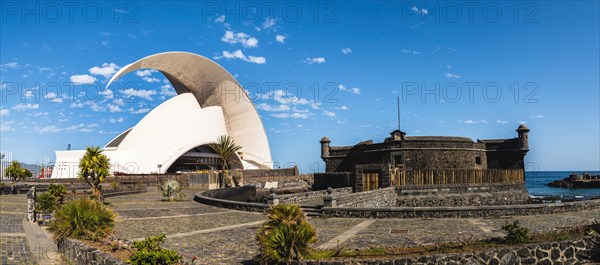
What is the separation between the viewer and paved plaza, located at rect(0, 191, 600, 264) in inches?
443

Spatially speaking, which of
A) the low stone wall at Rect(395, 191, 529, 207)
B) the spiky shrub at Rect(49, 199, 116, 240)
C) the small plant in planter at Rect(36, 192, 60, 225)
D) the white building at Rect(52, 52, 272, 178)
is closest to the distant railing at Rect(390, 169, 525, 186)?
the low stone wall at Rect(395, 191, 529, 207)

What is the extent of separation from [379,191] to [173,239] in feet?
55.8

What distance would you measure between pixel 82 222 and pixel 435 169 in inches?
1163

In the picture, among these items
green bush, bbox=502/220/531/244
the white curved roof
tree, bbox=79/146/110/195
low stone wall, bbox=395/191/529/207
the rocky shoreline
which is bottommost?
the rocky shoreline

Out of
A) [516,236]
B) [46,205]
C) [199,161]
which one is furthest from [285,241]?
[199,161]

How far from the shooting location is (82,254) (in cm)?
964

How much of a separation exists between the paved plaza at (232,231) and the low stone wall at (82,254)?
0.33 meters

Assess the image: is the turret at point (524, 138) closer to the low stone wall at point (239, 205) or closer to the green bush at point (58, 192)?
the low stone wall at point (239, 205)

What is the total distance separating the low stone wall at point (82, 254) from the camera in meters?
8.64

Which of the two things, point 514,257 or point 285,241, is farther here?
point 514,257

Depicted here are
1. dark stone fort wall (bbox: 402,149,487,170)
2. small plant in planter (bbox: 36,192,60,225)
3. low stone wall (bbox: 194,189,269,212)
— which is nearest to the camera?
small plant in planter (bbox: 36,192,60,225)

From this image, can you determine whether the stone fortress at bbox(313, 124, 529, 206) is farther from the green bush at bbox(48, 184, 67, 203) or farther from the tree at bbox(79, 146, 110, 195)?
the green bush at bbox(48, 184, 67, 203)

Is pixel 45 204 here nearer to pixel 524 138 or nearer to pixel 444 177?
pixel 444 177

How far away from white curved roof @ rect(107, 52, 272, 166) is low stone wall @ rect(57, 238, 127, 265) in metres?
51.5
